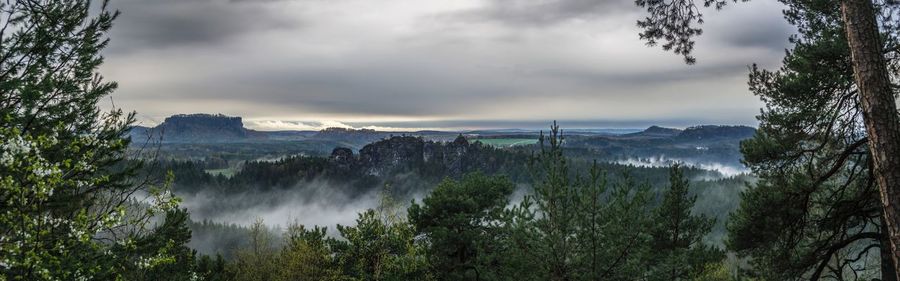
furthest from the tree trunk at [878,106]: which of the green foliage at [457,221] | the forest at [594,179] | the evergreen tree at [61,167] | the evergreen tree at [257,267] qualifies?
the evergreen tree at [257,267]

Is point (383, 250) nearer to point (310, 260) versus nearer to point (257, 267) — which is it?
point (310, 260)

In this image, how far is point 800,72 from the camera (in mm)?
10383

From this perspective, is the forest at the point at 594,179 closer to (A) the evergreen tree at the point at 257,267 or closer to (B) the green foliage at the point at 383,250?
(B) the green foliage at the point at 383,250

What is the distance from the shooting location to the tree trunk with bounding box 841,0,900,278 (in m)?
5.18

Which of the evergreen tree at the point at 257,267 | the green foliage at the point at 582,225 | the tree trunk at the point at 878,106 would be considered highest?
the tree trunk at the point at 878,106

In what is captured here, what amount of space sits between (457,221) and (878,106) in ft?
47.9

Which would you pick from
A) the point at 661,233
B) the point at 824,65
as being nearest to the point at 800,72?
the point at 824,65

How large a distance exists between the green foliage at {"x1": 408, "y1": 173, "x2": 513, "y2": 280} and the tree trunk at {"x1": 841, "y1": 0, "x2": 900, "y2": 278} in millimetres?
13420

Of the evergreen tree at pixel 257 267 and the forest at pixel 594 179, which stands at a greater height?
the forest at pixel 594 179

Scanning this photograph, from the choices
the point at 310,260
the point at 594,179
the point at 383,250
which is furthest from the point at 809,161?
the point at 310,260

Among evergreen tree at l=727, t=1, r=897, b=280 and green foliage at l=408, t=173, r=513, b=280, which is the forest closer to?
evergreen tree at l=727, t=1, r=897, b=280

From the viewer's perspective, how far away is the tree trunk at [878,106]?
5176 millimetres

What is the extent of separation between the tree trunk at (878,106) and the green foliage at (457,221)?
13420mm

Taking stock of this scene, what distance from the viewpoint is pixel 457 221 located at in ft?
61.5
